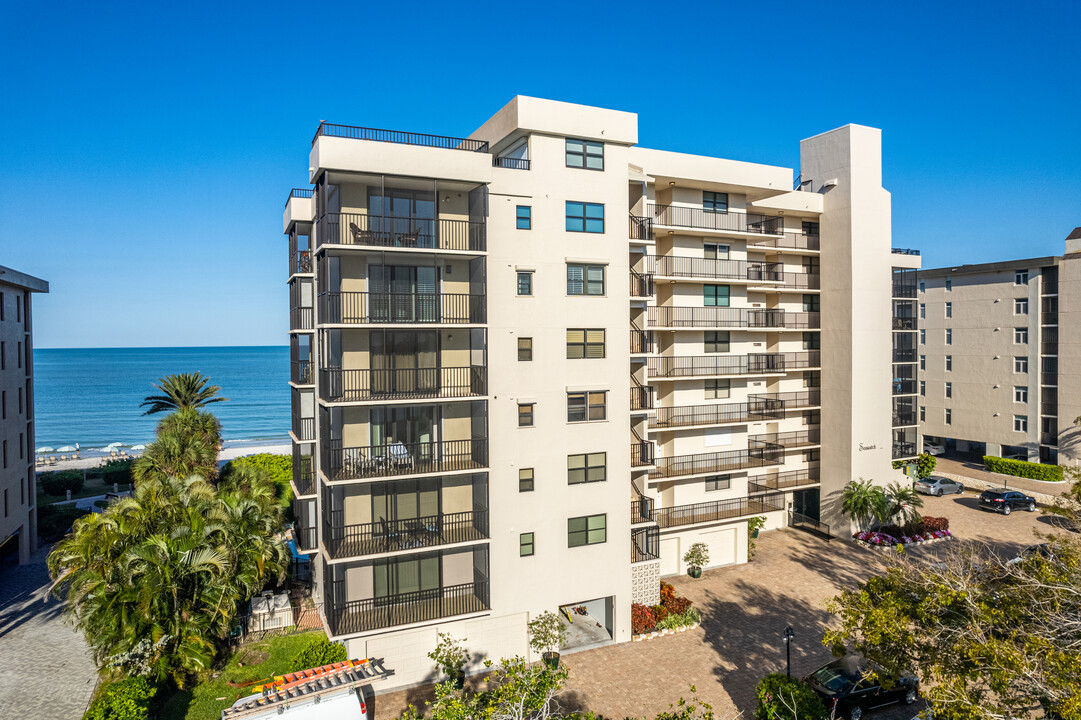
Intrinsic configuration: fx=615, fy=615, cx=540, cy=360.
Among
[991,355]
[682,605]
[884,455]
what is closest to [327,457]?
[682,605]

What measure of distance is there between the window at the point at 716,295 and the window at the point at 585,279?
9751mm

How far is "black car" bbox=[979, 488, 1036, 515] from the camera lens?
3844 centimetres

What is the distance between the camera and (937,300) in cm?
5378

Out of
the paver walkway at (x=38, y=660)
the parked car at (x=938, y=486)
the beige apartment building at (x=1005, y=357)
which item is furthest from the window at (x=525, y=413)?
the beige apartment building at (x=1005, y=357)

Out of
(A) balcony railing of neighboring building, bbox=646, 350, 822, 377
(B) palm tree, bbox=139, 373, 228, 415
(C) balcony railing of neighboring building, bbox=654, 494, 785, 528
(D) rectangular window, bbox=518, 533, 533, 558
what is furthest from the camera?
(B) palm tree, bbox=139, 373, 228, 415

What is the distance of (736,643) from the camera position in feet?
74.3

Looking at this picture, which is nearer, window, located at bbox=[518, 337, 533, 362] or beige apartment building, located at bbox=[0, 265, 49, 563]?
window, located at bbox=[518, 337, 533, 362]

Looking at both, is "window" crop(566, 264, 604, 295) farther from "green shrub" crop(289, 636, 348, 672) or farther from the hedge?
the hedge

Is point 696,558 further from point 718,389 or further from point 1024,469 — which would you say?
point 1024,469

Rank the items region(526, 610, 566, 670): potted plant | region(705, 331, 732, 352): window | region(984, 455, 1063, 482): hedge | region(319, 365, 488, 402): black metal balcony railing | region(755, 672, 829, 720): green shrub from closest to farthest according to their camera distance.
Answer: region(755, 672, 829, 720): green shrub
region(319, 365, 488, 402): black metal balcony railing
region(526, 610, 566, 670): potted plant
region(705, 331, 732, 352): window
region(984, 455, 1063, 482): hedge

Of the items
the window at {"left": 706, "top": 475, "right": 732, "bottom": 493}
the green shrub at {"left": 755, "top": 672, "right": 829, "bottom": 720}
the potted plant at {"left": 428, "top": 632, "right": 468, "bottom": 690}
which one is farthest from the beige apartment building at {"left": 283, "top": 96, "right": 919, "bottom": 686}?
the green shrub at {"left": 755, "top": 672, "right": 829, "bottom": 720}

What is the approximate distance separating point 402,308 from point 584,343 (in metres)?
6.42

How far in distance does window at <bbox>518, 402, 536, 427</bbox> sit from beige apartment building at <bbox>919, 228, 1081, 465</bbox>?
147 feet

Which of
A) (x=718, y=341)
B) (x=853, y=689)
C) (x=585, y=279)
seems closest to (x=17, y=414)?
(x=585, y=279)
